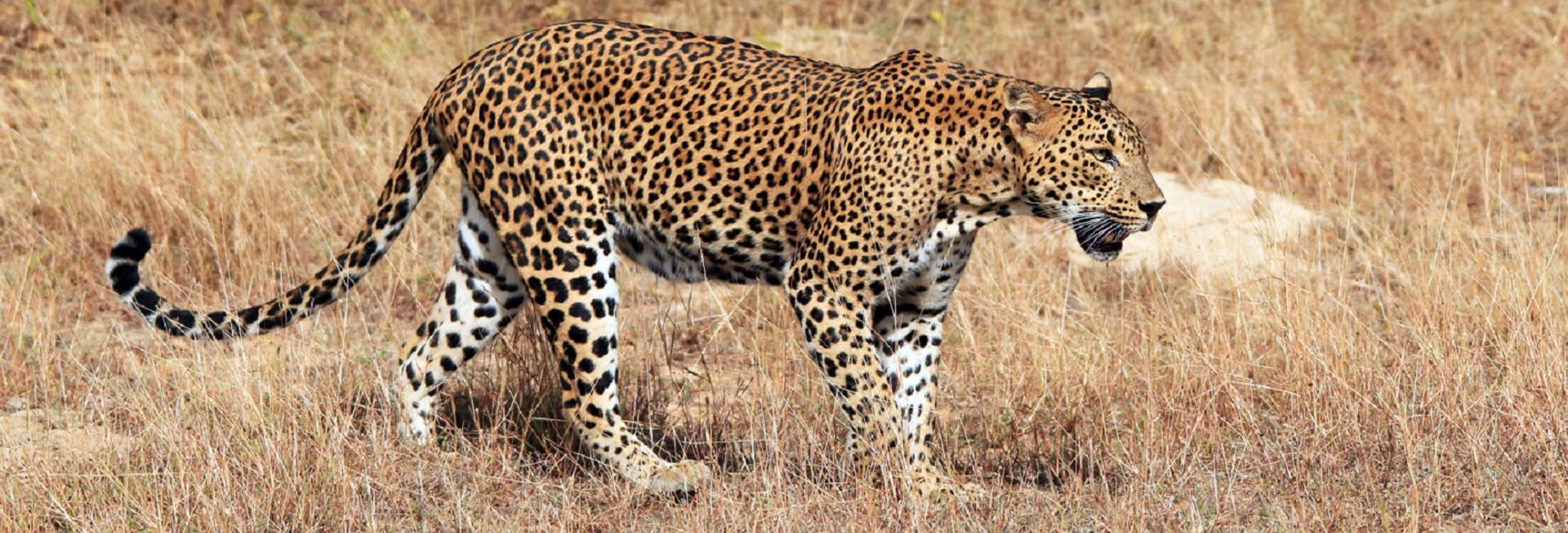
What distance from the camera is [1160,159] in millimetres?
9656

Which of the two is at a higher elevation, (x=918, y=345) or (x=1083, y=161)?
(x=1083, y=161)

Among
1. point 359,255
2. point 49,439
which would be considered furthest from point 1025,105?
point 49,439

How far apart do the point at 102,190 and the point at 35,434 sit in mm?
2379

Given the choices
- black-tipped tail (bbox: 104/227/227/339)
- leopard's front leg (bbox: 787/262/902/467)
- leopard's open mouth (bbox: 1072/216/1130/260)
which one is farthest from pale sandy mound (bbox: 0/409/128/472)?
leopard's open mouth (bbox: 1072/216/1130/260)

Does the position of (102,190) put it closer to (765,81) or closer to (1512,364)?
(765,81)

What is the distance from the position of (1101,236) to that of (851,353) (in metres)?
0.86

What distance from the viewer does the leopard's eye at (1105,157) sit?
5.65 meters

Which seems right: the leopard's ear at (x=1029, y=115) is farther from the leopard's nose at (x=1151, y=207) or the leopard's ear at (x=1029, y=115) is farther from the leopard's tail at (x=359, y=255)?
the leopard's tail at (x=359, y=255)

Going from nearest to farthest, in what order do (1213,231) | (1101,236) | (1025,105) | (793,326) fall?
(1025,105) → (1101,236) → (793,326) → (1213,231)

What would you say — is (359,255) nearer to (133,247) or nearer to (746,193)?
(133,247)

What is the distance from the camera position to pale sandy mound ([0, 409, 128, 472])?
5.73 m

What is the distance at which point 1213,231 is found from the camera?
859cm

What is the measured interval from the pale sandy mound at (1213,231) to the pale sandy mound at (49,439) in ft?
13.9

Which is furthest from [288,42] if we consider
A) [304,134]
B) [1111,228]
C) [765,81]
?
[1111,228]
